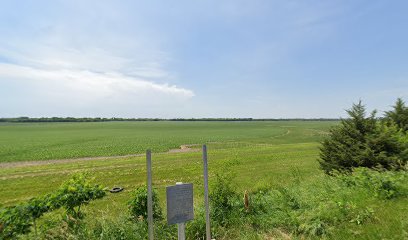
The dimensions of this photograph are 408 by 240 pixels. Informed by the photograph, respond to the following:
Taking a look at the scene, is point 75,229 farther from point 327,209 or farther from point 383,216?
point 383,216

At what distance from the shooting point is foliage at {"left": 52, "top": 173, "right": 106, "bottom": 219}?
5038 millimetres

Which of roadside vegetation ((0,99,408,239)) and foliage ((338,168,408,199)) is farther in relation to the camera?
foliage ((338,168,408,199))

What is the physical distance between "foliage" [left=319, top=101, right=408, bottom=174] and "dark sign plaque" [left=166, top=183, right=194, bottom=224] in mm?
8341

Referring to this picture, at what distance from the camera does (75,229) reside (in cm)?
504

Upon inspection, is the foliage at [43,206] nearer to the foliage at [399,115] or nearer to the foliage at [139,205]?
the foliage at [139,205]

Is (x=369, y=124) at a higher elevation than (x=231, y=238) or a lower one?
higher

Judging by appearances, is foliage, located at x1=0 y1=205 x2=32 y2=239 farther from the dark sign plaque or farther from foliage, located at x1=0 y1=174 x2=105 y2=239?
the dark sign plaque

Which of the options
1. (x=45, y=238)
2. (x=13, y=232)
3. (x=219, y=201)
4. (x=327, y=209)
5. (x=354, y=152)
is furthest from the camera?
(x=354, y=152)

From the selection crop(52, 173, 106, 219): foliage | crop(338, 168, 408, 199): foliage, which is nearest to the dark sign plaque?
crop(52, 173, 106, 219): foliage

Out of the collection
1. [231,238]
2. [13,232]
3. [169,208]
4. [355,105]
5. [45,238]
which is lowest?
[231,238]

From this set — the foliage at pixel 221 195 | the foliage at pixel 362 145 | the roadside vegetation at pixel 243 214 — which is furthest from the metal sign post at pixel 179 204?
the foliage at pixel 362 145

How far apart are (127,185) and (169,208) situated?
465 inches

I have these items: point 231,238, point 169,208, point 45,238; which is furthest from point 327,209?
point 45,238

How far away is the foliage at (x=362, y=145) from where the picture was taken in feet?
33.7
